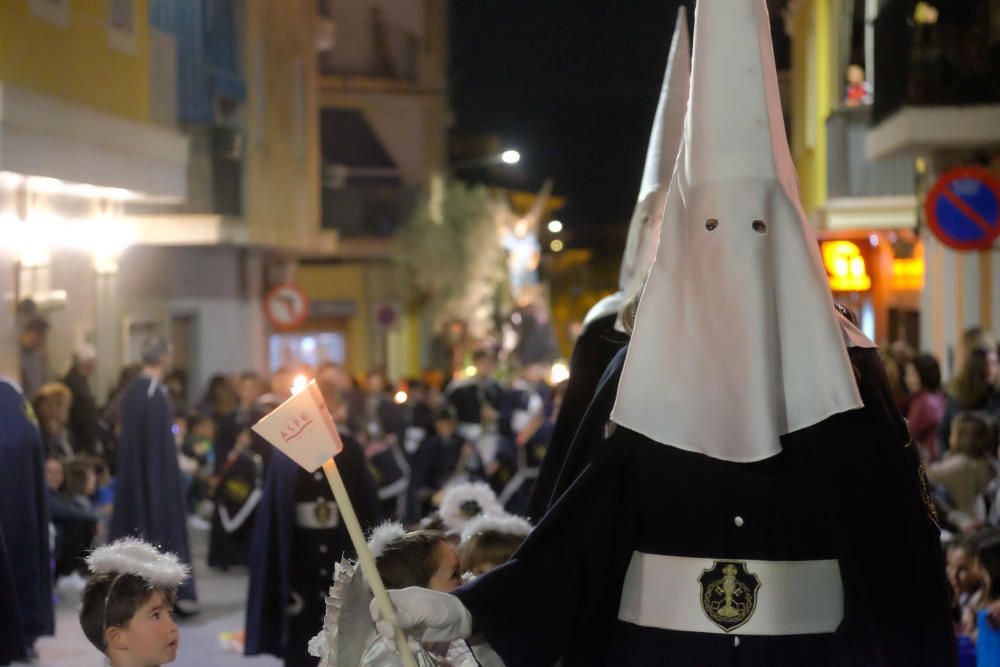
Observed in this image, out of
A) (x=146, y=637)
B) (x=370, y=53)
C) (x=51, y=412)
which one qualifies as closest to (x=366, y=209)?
(x=370, y=53)

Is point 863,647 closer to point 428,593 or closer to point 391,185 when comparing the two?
point 428,593

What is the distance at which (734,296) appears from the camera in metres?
3.99

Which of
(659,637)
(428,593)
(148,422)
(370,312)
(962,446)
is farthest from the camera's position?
(370,312)

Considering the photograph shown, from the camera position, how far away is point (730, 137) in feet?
13.5

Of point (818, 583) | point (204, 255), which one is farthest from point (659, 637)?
point (204, 255)

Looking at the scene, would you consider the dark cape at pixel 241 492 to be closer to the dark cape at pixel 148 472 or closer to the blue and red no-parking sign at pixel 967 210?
the dark cape at pixel 148 472

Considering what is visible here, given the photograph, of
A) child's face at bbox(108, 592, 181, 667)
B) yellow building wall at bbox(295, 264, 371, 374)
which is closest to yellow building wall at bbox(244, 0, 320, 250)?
yellow building wall at bbox(295, 264, 371, 374)

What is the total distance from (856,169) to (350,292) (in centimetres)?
2447

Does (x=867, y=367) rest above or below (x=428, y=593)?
above

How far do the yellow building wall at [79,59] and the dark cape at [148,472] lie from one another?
10.3 ft

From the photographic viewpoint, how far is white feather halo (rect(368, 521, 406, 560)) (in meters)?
4.97

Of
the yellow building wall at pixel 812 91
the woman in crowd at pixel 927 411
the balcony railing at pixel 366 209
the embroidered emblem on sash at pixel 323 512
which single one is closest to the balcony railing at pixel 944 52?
the woman in crowd at pixel 927 411

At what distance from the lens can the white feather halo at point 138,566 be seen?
5.16m

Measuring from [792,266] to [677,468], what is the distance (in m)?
0.56
